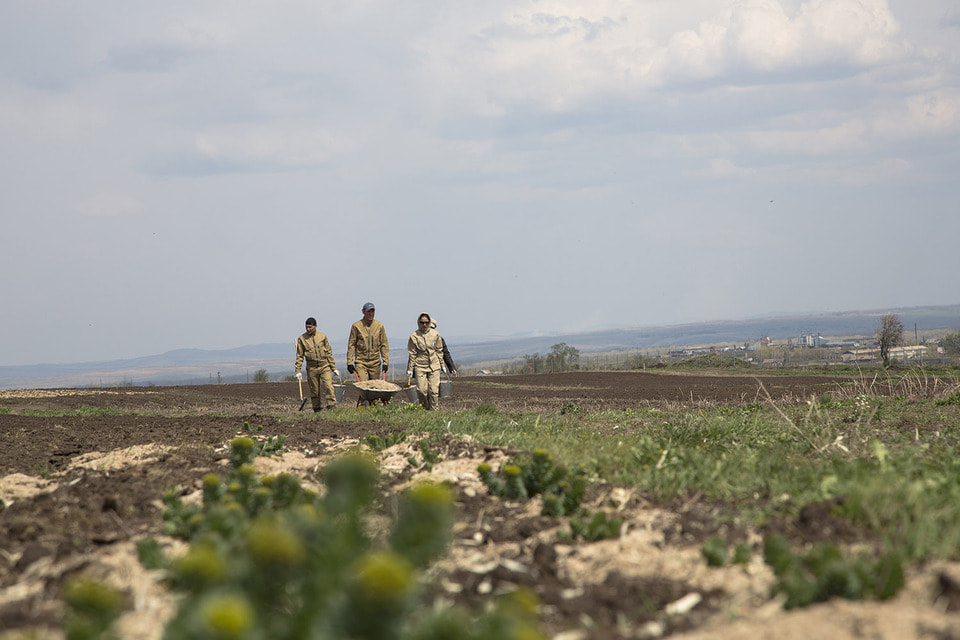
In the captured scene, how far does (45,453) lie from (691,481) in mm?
6847

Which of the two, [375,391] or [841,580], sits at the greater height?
[375,391]

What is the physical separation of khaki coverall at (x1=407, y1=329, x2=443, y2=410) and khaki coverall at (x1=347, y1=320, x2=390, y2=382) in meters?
0.67

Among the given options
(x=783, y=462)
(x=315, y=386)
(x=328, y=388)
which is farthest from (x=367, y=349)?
(x=783, y=462)

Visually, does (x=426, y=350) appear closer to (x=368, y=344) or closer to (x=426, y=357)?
(x=426, y=357)

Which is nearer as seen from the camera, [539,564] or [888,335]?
[539,564]

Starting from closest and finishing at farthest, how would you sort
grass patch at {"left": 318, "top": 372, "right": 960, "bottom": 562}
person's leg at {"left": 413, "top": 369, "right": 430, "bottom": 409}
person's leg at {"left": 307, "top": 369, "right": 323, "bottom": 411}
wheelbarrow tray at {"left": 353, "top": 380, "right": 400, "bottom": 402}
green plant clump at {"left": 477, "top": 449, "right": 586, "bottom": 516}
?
grass patch at {"left": 318, "top": 372, "right": 960, "bottom": 562} < green plant clump at {"left": 477, "top": 449, "right": 586, "bottom": 516} < wheelbarrow tray at {"left": 353, "top": 380, "right": 400, "bottom": 402} < person's leg at {"left": 413, "top": 369, "right": 430, "bottom": 409} < person's leg at {"left": 307, "top": 369, "right": 323, "bottom": 411}

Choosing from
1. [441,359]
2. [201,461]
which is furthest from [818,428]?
[441,359]

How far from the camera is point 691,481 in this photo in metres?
5.62

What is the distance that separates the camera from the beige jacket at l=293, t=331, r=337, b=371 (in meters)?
14.6

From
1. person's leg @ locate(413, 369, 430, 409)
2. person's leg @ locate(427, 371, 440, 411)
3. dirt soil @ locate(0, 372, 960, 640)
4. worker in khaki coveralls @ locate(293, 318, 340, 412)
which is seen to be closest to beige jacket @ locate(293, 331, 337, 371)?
→ worker in khaki coveralls @ locate(293, 318, 340, 412)

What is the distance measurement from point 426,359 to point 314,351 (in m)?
2.01

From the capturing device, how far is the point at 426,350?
13852 millimetres

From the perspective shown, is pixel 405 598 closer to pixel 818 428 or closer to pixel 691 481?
pixel 691 481

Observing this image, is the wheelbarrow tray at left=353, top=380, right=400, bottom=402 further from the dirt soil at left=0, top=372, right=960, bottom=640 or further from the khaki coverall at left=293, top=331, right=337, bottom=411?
the dirt soil at left=0, top=372, right=960, bottom=640
